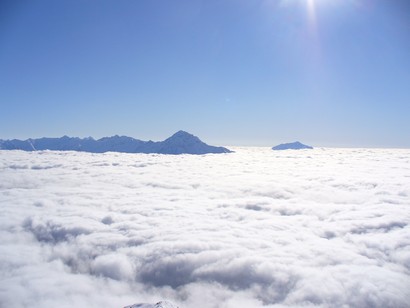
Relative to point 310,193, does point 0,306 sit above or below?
below

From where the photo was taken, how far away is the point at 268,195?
131ft

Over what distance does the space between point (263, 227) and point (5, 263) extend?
20048mm

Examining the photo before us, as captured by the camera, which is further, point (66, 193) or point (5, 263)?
point (66, 193)

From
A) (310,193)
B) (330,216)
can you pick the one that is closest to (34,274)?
(330,216)

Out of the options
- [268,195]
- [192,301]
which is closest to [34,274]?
[192,301]

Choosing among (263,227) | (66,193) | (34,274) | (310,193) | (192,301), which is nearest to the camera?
(192,301)

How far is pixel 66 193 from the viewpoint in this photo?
142ft

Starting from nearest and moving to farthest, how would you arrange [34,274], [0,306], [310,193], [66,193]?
[0,306], [34,274], [310,193], [66,193]

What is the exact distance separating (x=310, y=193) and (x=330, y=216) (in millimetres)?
12337

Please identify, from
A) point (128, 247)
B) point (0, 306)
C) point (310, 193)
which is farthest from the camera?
point (310, 193)

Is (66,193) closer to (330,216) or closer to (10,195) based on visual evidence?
(10,195)

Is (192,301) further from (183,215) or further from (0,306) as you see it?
(183,215)

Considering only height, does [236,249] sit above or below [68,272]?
above

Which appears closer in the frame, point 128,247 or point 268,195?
point 128,247
